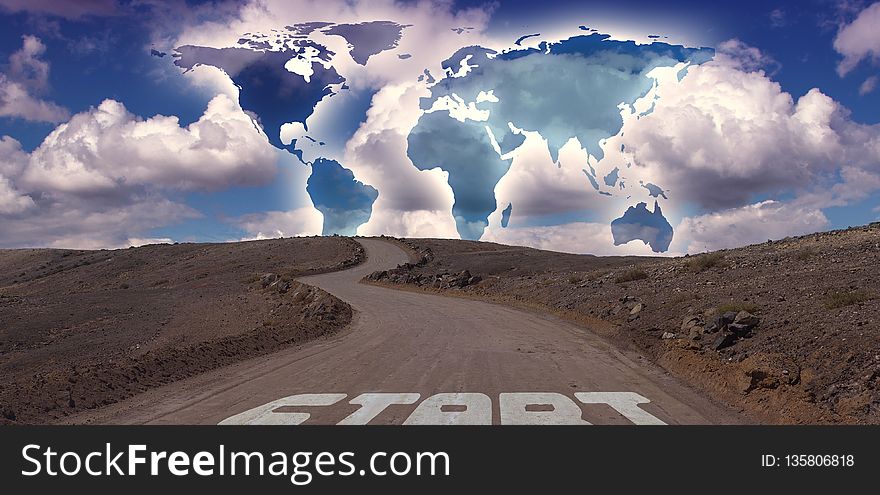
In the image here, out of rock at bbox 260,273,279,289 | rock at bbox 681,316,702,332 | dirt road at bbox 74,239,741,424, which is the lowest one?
dirt road at bbox 74,239,741,424

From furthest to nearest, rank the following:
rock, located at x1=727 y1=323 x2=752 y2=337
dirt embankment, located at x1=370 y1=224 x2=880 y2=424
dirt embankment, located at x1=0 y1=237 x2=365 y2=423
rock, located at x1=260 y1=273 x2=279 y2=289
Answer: rock, located at x1=260 y1=273 x2=279 y2=289, rock, located at x1=727 y1=323 x2=752 y2=337, dirt embankment, located at x1=0 y1=237 x2=365 y2=423, dirt embankment, located at x1=370 y1=224 x2=880 y2=424

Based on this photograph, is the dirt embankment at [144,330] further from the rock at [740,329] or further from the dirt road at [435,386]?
the rock at [740,329]

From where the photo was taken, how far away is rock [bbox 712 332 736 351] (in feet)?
44.0

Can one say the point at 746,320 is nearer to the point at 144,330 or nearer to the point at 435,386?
the point at 435,386

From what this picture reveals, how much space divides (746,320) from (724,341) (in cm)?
102

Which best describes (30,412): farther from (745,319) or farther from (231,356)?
(745,319)

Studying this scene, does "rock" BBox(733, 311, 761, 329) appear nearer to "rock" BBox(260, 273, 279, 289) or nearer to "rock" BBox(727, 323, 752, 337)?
"rock" BBox(727, 323, 752, 337)

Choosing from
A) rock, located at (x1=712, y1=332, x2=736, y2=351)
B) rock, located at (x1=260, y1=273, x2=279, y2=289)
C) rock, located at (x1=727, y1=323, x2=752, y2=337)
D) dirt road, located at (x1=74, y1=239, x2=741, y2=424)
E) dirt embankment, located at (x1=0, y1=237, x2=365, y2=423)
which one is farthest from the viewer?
rock, located at (x1=260, y1=273, x2=279, y2=289)

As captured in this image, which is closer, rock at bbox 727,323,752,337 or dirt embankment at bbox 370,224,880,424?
dirt embankment at bbox 370,224,880,424

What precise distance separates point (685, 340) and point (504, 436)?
9.46 meters

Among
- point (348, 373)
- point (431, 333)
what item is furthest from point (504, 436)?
point (431, 333)

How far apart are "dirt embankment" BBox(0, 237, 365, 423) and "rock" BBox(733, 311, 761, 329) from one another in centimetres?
1272

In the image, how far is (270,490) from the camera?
536 centimetres

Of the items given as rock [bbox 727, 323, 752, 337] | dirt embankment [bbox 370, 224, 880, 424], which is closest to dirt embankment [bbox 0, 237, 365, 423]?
dirt embankment [bbox 370, 224, 880, 424]
